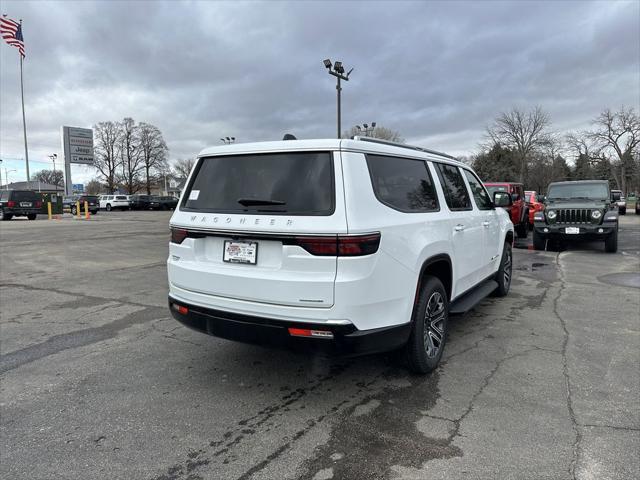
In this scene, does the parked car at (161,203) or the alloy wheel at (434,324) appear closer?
the alloy wheel at (434,324)

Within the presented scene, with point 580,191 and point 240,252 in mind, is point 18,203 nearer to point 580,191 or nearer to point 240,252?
point 580,191

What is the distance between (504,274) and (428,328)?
3.43 metres

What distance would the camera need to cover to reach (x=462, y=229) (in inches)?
175

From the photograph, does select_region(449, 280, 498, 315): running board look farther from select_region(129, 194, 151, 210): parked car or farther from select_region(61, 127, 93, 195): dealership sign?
select_region(61, 127, 93, 195): dealership sign

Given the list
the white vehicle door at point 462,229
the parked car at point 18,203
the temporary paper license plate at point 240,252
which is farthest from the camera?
the parked car at point 18,203

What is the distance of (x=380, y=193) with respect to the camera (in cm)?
329

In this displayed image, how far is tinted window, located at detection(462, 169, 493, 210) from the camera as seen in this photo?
532 cm

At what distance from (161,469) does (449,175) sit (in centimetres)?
365

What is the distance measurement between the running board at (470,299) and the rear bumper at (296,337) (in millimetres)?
1189

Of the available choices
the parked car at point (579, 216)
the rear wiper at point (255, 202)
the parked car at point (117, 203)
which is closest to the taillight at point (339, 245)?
the rear wiper at point (255, 202)

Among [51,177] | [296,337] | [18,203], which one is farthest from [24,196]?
[51,177]

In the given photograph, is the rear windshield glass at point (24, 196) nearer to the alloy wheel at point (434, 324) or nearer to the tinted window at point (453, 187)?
the tinted window at point (453, 187)

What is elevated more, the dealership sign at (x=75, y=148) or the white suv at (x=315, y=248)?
the dealership sign at (x=75, y=148)

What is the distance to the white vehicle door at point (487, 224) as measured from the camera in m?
5.29
